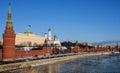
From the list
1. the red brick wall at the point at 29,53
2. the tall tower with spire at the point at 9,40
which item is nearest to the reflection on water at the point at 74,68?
the tall tower with spire at the point at 9,40

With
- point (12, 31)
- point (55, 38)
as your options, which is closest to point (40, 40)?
point (55, 38)

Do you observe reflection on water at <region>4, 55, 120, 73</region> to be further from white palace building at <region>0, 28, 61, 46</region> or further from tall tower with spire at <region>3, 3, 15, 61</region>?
white palace building at <region>0, 28, 61, 46</region>

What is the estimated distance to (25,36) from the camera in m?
122

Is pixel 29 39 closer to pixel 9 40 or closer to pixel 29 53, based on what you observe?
pixel 29 53

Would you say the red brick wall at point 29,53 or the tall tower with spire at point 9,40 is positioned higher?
the tall tower with spire at point 9,40

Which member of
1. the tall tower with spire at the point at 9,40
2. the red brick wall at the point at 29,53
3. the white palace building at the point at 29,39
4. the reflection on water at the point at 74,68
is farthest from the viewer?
the white palace building at the point at 29,39

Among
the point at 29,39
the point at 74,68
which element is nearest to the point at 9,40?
the point at 74,68

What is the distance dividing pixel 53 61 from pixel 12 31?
18.3 metres

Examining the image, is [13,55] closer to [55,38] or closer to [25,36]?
[25,36]

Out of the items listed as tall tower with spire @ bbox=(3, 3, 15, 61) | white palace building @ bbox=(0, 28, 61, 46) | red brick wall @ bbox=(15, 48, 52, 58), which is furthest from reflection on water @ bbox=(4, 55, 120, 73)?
white palace building @ bbox=(0, 28, 61, 46)

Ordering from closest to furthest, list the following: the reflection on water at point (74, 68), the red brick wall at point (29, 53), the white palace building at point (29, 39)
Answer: the reflection on water at point (74, 68) < the red brick wall at point (29, 53) < the white palace building at point (29, 39)

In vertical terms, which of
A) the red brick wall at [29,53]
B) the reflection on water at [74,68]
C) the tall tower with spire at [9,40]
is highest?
the tall tower with spire at [9,40]

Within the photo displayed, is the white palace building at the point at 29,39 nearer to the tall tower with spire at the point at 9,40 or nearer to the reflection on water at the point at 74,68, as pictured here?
the reflection on water at the point at 74,68

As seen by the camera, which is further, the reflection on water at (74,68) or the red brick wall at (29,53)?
the red brick wall at (29,53)
